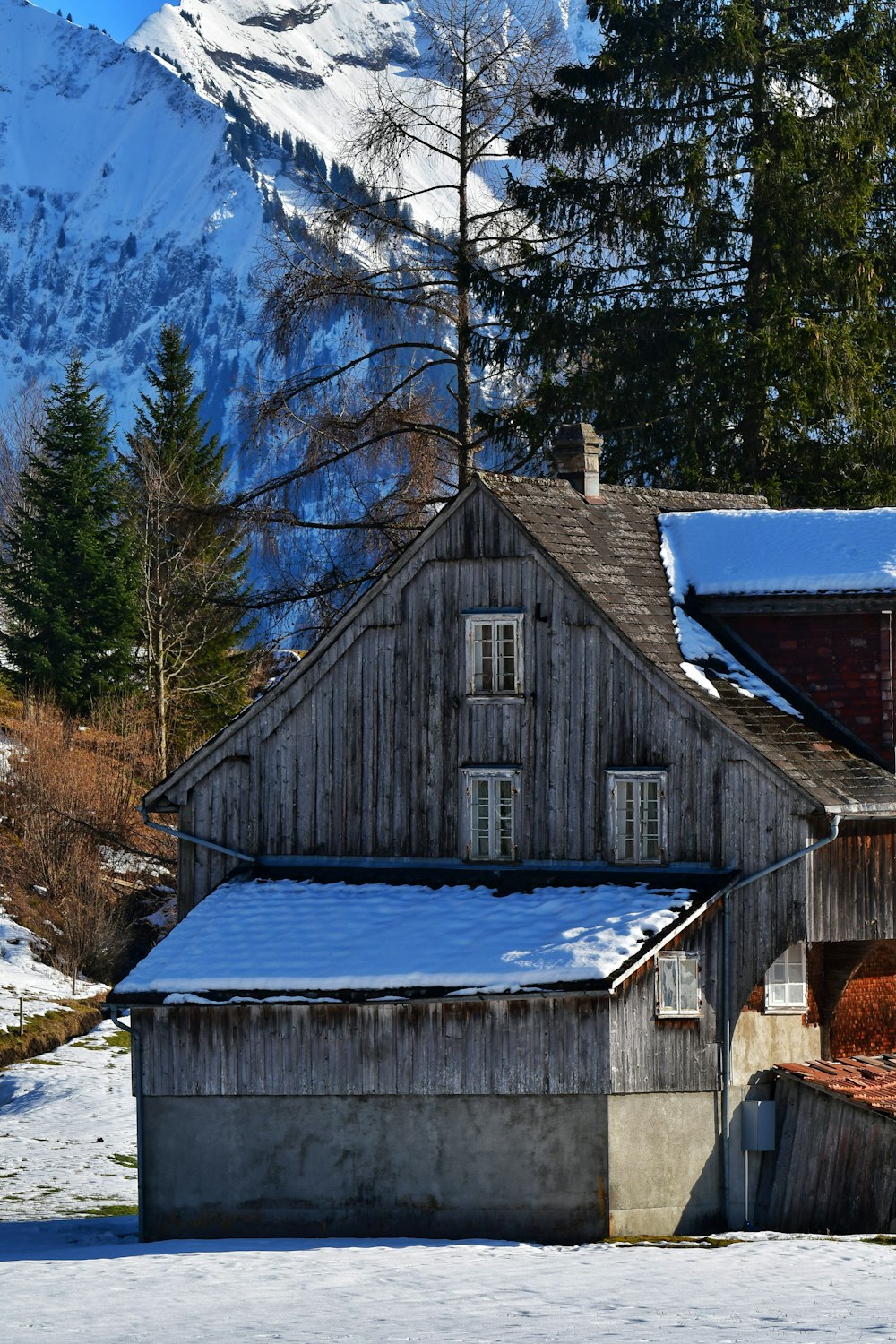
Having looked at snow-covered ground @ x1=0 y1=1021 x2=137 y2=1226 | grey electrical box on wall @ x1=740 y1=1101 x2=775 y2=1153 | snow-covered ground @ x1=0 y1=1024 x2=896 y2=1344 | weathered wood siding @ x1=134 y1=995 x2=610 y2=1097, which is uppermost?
weathered wood siding @ x1=134 y1=995 x2=610 y2=1097

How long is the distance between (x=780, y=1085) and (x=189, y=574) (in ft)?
99.8

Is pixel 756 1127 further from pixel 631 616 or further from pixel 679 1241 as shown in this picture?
pixel 631 616

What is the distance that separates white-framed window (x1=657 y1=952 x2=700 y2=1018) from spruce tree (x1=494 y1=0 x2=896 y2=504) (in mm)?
18424

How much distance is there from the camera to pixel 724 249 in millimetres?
45781

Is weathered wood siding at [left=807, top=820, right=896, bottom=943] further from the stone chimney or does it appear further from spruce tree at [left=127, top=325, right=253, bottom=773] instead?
spruce tree at [left=127, top=325, right=253, bottom=773]

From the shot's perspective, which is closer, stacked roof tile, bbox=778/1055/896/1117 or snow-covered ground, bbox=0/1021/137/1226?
stacked roof tile, bbox=778/1055/896/1117

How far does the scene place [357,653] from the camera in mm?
30766

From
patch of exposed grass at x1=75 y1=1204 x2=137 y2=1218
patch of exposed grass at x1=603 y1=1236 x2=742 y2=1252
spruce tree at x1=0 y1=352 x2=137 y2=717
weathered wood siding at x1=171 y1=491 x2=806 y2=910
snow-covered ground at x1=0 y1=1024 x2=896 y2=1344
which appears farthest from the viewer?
spruce tree at x1=0 y1=352 x2=137 y2=717

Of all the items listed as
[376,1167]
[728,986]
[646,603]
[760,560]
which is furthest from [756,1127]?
[760,560]

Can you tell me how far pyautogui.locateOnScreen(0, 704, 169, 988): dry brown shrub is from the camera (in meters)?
50.9

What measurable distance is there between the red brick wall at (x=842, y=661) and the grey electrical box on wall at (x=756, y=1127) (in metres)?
5.49

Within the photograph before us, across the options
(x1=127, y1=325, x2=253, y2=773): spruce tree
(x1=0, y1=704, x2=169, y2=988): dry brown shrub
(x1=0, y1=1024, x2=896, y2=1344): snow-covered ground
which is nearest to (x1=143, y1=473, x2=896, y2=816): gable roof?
(x1=0, y1=1024, x2=896, y2=1344): snow-covered ground

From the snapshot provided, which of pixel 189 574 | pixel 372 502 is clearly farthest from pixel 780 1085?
pixel 189 574

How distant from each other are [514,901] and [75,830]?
2756cm
